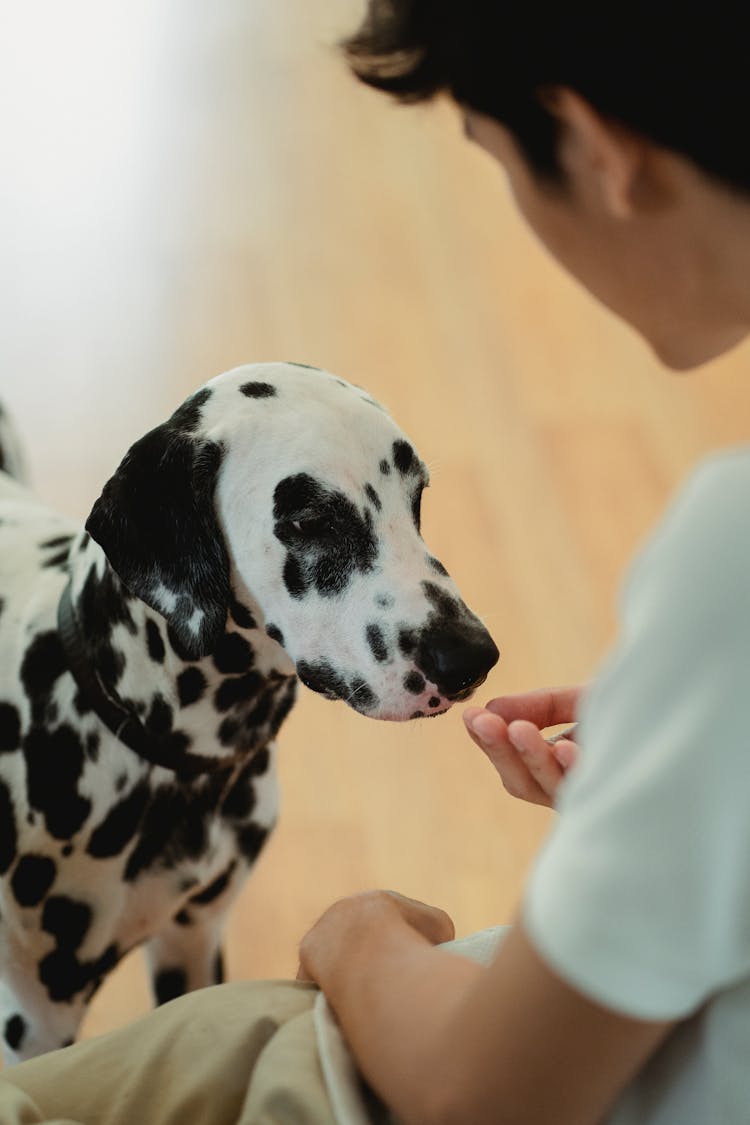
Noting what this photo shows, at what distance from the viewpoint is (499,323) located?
137 inches

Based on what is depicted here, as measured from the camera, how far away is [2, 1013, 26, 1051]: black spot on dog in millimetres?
1542

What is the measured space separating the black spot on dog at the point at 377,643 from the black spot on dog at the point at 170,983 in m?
0.71

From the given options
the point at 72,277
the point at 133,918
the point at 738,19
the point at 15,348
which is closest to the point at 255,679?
the point at 133,918

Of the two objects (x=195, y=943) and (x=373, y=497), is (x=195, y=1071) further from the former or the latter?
(x=195, y=943)

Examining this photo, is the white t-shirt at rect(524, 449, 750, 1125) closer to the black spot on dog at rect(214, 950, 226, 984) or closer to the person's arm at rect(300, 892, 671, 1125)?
the person's arm at rect(300, 892, 671, 1125)

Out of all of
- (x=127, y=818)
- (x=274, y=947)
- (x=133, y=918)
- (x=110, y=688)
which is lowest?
(x=274, y=947)

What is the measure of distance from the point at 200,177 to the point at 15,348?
3.29 ft

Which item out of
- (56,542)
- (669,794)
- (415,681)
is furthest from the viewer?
(56,542)

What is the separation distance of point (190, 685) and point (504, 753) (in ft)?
1.40

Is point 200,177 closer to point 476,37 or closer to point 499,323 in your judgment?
point 499,323

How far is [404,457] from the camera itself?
1396mm

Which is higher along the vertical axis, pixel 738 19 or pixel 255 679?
pixel 738 19

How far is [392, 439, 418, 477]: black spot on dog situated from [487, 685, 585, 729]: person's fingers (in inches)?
11.8

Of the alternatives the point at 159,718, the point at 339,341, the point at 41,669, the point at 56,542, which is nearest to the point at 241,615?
the point at 159,718
